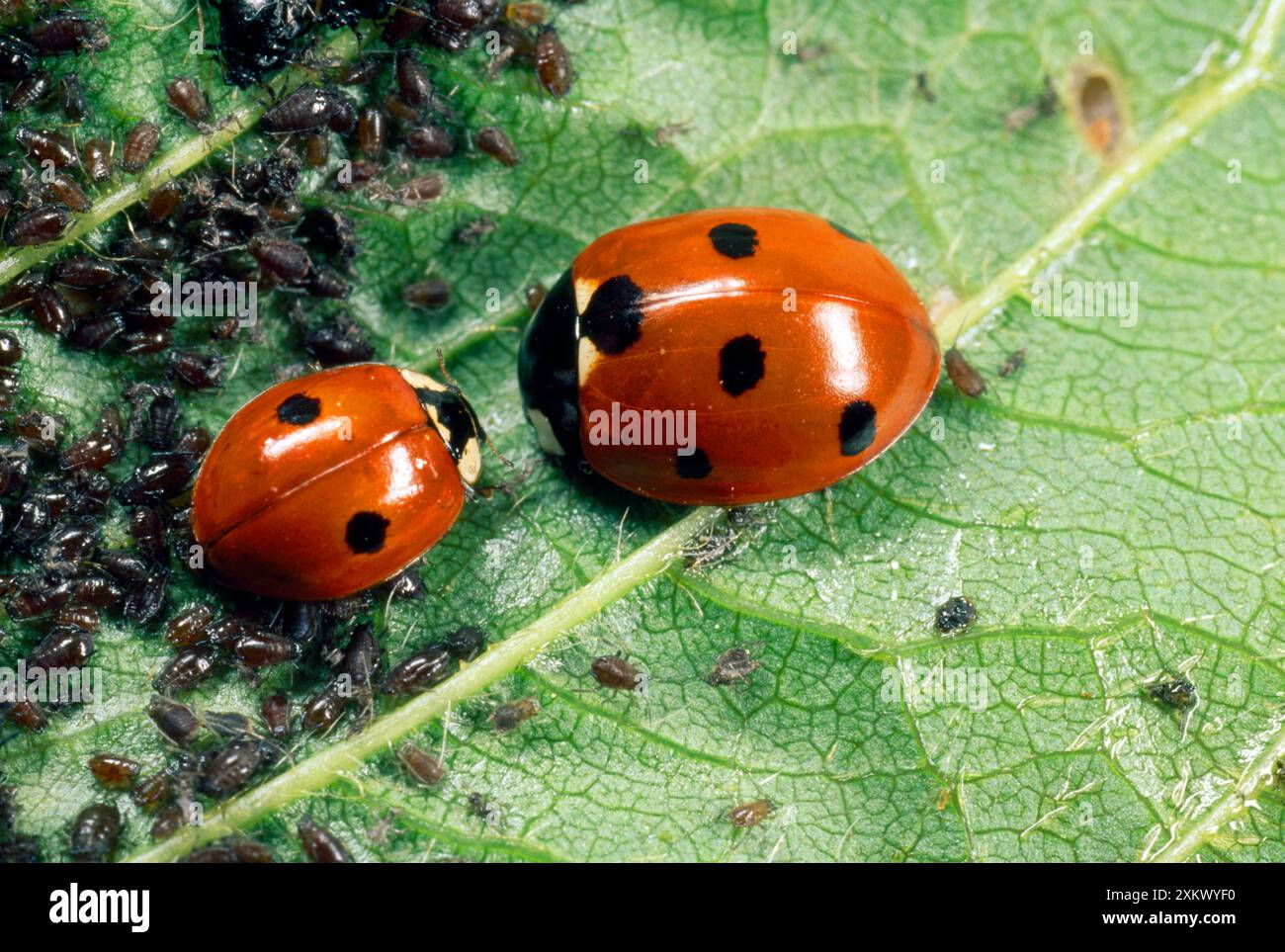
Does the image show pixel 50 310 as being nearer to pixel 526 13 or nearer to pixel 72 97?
pixel 72 97

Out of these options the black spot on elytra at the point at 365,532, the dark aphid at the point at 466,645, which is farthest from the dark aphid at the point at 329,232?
the dark aphid at the point at 466,645

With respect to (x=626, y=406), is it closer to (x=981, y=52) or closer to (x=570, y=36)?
(x=570, y=36)

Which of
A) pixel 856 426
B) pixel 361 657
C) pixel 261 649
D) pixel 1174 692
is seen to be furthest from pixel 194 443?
pixel 1174 692

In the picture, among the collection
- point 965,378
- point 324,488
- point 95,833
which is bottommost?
point 95,833

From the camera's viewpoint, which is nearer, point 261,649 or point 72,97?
point 261,649

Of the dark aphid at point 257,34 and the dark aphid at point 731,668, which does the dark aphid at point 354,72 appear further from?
the dark aphid at point 731,668

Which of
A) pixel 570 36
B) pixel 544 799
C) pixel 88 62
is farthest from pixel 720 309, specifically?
pixel 88 62
